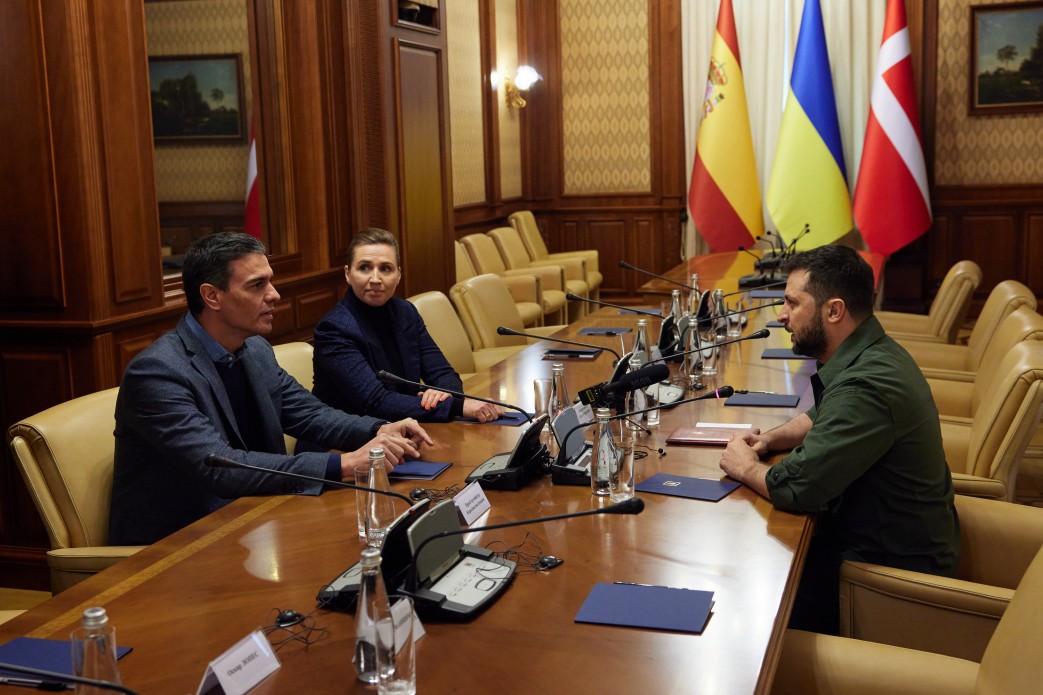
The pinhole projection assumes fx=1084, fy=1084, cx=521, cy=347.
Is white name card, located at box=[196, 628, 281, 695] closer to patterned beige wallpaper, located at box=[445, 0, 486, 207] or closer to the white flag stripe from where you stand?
patterned beige wallpaper, located at box=[445, 0, 486, 207]

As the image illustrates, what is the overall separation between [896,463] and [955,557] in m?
0.26

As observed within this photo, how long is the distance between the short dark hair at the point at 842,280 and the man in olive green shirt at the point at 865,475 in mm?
57

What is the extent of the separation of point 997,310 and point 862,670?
2.88 metres

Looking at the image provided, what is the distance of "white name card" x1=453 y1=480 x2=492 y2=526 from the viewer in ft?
7.00

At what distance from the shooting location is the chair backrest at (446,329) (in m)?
4.53

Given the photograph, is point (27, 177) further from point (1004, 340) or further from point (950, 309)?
point (950, 309)

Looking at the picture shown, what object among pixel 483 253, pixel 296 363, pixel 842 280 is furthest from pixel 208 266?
pixel 483 253

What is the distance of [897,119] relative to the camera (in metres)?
8.02

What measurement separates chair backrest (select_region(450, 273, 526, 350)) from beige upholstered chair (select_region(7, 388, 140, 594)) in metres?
2.55

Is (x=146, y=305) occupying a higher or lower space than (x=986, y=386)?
higher

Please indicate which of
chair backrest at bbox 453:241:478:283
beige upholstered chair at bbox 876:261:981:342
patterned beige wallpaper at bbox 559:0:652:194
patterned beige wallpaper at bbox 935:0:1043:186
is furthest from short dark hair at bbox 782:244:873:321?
patterned beige wallpaper at bbox 559:0:652:194

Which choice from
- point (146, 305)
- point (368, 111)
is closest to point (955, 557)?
point (146, 305)

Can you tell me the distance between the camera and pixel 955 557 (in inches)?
96.7

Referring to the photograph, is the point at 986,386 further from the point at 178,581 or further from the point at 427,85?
the point at 427,85
